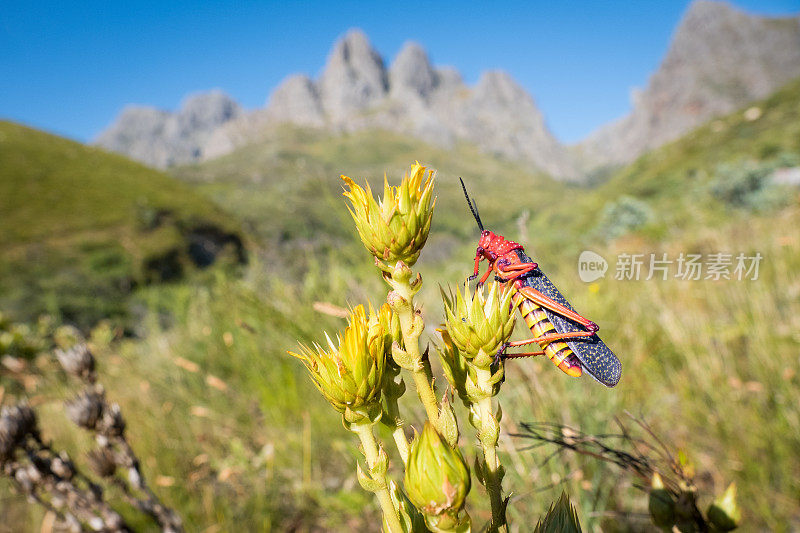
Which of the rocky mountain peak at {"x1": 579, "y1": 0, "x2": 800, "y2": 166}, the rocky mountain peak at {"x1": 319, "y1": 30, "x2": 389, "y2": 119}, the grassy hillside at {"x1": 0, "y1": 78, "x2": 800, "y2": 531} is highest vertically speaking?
the rocky mountain peak at {"x1": 319, "y1": 30, "x2": 389, "y2": 119}

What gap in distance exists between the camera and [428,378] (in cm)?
57

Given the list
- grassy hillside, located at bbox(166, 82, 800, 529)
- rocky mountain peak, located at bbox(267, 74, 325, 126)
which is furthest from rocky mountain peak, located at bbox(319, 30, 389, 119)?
grassy hillside, located at bbox(166, 82, 800, 529)

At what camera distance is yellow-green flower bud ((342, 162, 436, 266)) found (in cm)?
54

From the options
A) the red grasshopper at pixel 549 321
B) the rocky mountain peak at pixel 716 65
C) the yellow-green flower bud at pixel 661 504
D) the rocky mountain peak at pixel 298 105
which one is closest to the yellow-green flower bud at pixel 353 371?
the red grasshopper at pixel 549 321

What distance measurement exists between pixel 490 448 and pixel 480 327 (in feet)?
0.59

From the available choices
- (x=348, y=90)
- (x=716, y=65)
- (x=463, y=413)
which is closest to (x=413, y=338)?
(x=463, y=413)

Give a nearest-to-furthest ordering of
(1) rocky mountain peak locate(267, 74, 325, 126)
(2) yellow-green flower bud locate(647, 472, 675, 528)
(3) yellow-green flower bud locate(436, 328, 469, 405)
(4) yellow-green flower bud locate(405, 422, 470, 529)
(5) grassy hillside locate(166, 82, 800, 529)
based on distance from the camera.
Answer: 1. (4) yellow-green flower bud locate(405, 422, 470, 529)
2. (3) yellow-green flower bud locate(436, 328, 469, 405)
3. (2) yellow-green flower bud locate(647, 472, 675, 528)
4. (5) grassy hillside locate(166, 82, 800, 529)
5. (1) rocky mountain peak locate(267, 74, 325, 126)

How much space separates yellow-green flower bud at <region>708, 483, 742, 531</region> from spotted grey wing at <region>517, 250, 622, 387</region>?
0.39m

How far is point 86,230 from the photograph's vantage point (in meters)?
16.3

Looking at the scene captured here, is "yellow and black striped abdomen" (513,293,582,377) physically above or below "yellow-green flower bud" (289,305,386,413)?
above

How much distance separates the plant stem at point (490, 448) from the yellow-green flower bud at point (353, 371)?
15 cm

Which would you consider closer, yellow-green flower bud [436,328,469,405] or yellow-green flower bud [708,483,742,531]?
yellow-green flower bud [436,328,469,405]

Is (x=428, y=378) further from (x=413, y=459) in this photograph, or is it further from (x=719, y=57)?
(x=719, y=57)

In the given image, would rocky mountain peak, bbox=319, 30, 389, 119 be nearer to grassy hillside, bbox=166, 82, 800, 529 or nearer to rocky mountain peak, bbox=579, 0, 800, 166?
rocky mountain peak, bbox=579, 0, 800, 166
